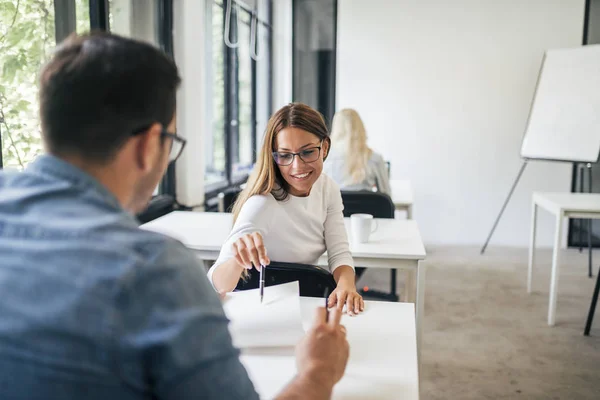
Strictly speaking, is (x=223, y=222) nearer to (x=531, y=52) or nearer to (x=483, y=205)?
(x=483, y=205)

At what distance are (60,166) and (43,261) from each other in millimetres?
117

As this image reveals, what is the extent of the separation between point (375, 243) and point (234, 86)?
9.26 feet

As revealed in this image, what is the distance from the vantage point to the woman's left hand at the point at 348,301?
1.48m

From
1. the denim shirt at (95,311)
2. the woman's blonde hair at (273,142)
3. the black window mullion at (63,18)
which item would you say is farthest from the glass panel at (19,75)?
the denim shirt at (95,311)

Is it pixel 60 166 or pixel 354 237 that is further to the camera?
pixel 354 237

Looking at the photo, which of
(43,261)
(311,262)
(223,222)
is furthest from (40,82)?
(223,222)

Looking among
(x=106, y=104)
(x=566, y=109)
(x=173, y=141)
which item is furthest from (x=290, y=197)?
(x=566, y=109)

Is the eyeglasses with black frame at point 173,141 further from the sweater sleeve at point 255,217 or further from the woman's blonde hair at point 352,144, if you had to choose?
the woman's blonde hair at point 352,144

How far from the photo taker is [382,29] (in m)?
5.59

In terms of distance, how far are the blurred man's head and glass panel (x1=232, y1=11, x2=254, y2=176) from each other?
14.0 feet

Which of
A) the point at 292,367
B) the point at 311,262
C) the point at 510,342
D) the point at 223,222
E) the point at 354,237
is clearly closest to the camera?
the point at 292,367

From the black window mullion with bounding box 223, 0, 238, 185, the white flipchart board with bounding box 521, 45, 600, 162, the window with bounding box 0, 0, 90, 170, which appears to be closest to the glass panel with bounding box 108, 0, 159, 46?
the window with bounding box 0, 0, 90, 170

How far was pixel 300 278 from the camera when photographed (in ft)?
5.52

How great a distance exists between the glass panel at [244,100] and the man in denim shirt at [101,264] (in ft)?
14.1
